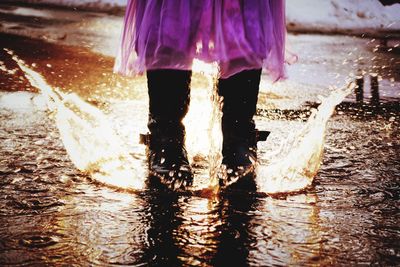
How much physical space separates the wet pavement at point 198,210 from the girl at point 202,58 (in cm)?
20

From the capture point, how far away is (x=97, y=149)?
93.0 inches

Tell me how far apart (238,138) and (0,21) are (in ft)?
19.3

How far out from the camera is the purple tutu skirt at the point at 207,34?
1986 mm

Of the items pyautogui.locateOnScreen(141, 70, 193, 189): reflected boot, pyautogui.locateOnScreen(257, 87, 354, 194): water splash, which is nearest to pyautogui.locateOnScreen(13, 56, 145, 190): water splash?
pyautogui.locateOnScreen(141, 70, 193, 189): reflected boot

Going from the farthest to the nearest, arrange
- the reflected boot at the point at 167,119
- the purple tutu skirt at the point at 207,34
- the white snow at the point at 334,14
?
the white snow at the point at 334,14 → the reflected boot at the point at 167,119 → the purple tutu skirt at the point at 207,34

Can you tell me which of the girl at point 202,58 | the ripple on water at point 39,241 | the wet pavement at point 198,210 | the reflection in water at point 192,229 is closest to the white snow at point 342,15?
the wet pavement at point 198,210

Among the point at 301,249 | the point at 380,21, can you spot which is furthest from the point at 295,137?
the point at 380,21

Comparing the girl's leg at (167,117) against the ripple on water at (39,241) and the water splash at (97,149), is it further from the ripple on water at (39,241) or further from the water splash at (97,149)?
the ripple on water at (39,241)

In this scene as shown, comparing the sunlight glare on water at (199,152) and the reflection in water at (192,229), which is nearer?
the reflection in water at (192,229)

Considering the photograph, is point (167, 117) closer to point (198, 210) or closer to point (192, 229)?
point (198, 210)

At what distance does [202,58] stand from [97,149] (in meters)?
0.66

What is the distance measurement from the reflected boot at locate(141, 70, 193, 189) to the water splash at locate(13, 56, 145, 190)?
0.36 ft

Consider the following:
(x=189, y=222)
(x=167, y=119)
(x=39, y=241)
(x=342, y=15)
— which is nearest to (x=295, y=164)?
(x=167, y=119)

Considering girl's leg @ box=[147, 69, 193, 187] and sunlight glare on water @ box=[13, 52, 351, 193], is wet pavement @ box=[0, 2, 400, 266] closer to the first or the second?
sunlight glare on water @ box=[13, 52, 351, 193]
